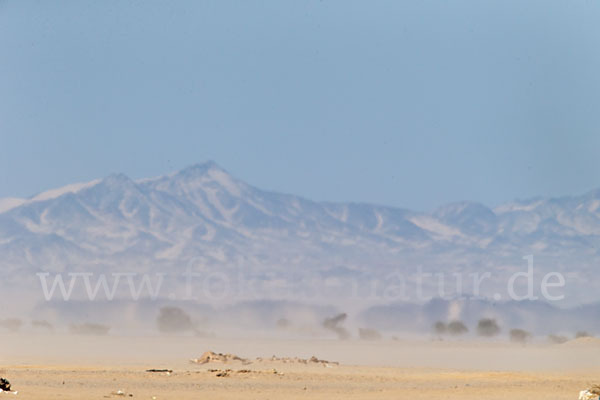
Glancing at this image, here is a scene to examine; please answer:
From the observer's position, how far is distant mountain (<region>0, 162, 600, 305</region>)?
6147 cm

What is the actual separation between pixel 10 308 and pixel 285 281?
12705mm

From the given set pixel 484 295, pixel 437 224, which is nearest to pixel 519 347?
pixel 484 295

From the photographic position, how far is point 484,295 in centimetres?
5944

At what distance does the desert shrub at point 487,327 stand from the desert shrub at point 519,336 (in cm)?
84

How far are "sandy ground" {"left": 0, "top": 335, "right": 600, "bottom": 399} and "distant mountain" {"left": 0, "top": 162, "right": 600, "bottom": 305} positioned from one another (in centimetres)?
1130

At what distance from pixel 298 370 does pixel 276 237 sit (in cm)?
3197

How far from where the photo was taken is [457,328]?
177 ft

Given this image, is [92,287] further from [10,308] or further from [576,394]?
[576,394]

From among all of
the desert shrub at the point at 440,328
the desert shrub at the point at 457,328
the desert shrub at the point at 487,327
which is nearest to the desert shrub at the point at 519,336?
the desert shrub at the point at 487,327

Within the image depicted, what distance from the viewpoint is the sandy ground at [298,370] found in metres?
27.1

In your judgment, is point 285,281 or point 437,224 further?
point 437,224

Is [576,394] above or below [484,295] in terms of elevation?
below

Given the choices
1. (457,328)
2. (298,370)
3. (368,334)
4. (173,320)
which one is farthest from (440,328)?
(298,370)

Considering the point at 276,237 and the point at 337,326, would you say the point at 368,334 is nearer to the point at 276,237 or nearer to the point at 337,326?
the point at 337,326
